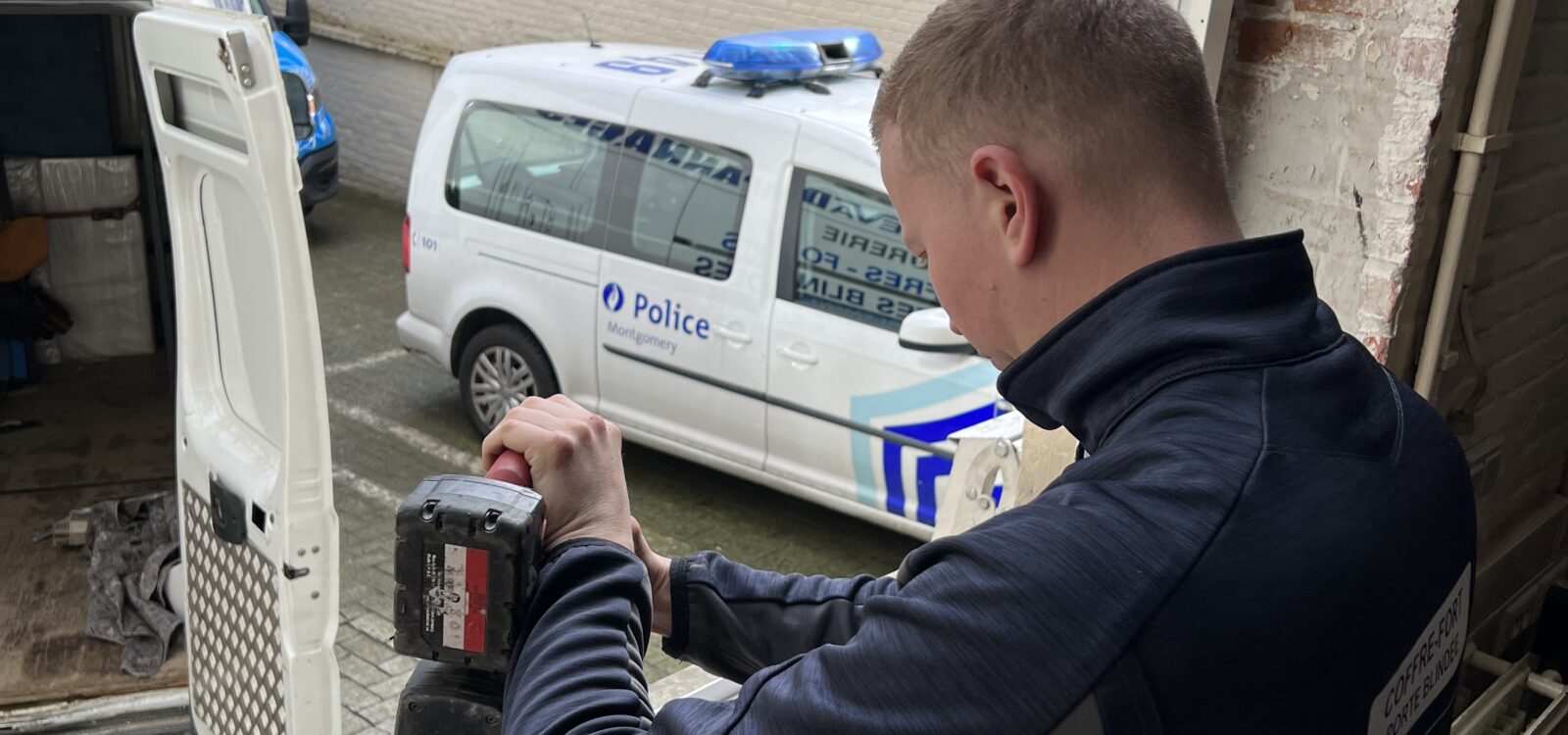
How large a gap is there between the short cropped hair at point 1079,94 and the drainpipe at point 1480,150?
129cm

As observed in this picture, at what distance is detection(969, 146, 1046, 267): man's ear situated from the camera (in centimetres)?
115

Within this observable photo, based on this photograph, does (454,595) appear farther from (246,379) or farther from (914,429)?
(914,429)

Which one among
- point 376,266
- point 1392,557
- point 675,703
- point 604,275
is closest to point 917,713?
point 675,703

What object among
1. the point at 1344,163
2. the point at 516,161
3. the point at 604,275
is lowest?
the point at 604,275

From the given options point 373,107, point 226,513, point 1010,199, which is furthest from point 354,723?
point 373,107

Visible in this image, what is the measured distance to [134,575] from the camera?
14.2ft

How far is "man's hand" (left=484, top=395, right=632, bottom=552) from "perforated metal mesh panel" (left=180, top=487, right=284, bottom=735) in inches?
48.0

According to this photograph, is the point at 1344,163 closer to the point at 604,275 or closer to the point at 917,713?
the point at 917,713

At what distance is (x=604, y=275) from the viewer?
5.75m

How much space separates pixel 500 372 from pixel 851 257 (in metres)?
1.88

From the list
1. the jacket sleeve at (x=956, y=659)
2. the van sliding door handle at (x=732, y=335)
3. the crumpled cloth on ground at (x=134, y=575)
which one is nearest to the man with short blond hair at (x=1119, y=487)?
the jacket sleeve at (x=956, y=659)

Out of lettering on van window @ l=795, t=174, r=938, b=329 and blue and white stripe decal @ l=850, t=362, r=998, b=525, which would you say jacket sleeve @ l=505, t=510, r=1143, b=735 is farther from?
lettering on van window @ l=795, t=174, r=938, b=329

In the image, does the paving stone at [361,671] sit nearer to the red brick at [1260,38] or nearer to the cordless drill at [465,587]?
the cordless drill at [465,587]

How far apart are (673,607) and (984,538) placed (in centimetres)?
67
